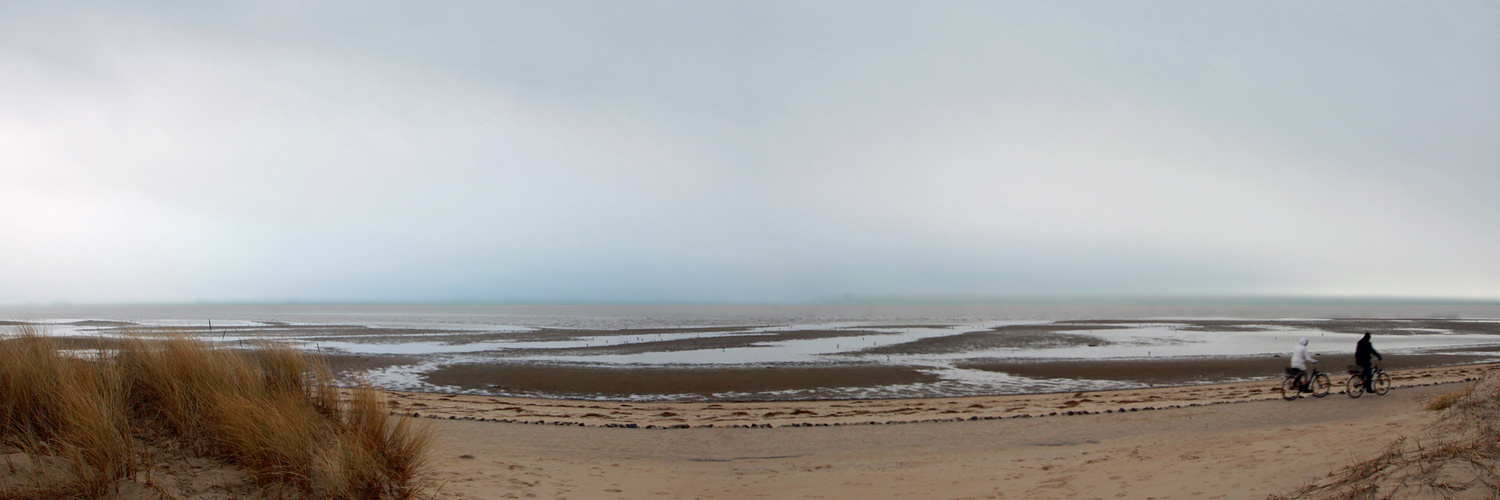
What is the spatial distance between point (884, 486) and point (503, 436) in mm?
6712

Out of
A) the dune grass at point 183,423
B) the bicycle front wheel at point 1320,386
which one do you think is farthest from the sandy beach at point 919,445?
the dune grass at point 183,423

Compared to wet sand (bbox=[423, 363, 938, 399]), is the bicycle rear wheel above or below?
above

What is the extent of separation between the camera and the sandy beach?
8180 mm

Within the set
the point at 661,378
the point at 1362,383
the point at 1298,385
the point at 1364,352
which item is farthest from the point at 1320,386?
the point at 661,378

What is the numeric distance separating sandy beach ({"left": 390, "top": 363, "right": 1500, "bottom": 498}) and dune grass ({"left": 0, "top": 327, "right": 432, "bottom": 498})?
664 mm

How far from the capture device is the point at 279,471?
555 cm

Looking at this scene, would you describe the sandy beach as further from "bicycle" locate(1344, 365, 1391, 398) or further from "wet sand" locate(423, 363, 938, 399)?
"wet sand" locate(423, 363, 938, 399)

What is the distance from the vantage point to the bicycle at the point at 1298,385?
52.8 feet

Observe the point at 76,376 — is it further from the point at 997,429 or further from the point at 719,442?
the point at 997,429

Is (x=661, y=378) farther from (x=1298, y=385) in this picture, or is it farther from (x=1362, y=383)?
(x=1362, y=383)

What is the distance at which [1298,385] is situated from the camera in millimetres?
16109

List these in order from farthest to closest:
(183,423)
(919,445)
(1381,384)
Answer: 1. (1381,384)
2. (919,445)
3. (183,423)

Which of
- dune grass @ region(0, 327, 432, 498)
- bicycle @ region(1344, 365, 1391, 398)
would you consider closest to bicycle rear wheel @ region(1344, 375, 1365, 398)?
bicycle @ region(1344, 365, 1391, 398)

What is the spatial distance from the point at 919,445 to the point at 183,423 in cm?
938
